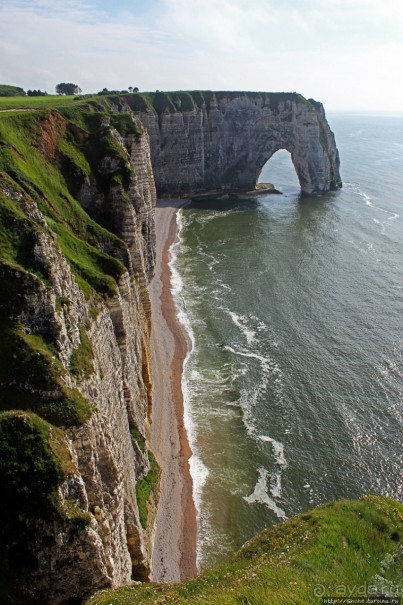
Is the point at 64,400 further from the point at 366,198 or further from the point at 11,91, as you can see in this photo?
the point at 366,198

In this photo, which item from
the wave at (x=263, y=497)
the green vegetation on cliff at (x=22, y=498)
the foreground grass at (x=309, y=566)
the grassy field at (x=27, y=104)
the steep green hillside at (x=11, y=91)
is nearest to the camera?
the foreground grass at (x=309, y=566)

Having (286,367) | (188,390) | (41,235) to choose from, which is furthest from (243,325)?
(41,235)

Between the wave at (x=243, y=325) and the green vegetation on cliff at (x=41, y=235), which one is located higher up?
the green vegetation on cliff at (x=41, y=235)

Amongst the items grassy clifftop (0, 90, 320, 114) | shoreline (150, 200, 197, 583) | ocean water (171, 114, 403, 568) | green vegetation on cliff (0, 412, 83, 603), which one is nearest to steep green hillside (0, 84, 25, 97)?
grassy clifftop (0, 90, 320, 114)

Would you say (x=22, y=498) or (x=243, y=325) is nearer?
(x=22, y=498)

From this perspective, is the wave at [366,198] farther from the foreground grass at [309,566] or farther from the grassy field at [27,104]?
the foreground grass at [309,566]

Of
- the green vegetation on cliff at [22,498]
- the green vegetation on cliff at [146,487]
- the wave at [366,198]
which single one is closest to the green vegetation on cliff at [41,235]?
the green vegetation on cliff at [22,498]
